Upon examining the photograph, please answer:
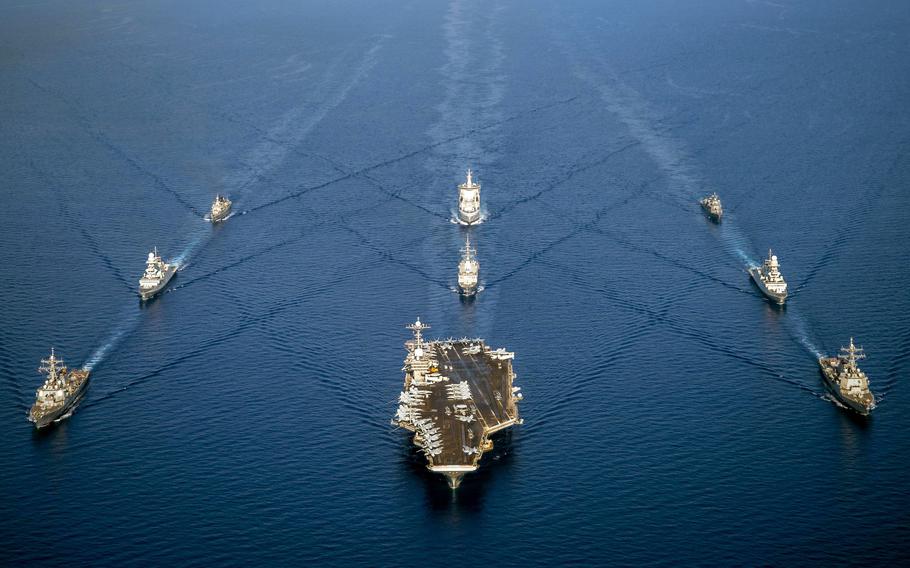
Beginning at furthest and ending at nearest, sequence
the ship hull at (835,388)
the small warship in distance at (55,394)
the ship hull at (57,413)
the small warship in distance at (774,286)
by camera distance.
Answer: the small warship in distance at (774,286) < the ship hull at (835,388) < the small warship in distance at (55,394) < the ship hull at (57,413)

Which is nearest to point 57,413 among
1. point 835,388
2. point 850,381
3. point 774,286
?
point 835,388

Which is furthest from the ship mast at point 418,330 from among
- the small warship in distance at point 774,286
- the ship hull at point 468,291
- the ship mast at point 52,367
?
the small warship in distance at point 774,286

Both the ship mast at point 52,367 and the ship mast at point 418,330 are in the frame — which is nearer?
the ship mast at point 52,367

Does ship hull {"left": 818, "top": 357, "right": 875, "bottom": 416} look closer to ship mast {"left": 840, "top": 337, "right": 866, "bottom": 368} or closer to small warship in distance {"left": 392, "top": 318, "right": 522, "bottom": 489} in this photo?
ship mast {"left": 840, "top": 337, "right": 866, "bottom": 368}

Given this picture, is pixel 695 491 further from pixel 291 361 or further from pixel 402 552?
pixel 291 361

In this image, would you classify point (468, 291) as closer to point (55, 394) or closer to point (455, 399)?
point (455, 399)

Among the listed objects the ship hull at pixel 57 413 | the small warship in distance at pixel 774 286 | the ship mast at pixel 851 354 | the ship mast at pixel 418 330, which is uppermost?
the small warship in distance at pixel 774 286

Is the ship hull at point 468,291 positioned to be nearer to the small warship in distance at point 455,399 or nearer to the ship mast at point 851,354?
the small warship in distance at point 455,399
